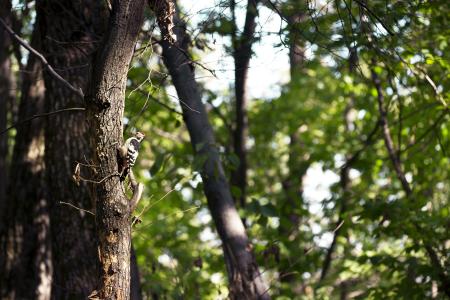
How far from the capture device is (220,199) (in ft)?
20.7

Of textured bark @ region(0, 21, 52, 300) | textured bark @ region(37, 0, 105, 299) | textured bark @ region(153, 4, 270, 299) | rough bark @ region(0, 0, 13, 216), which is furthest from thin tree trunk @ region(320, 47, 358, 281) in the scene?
rough bark @ region(0, 0, 13, 216)

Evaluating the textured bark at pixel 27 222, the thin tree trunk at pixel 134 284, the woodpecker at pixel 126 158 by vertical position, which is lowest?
the woodpecker at pixel 126 158

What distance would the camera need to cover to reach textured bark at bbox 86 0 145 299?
10.7 feet

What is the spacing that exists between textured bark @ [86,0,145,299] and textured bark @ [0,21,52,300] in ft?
16.3

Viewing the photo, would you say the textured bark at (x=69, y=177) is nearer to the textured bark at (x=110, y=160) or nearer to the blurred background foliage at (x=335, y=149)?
the blurred background foliage at (x=335, y=149)

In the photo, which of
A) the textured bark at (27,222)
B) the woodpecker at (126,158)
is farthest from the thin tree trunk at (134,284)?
the textured bark at (27,222)

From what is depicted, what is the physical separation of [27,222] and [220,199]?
2.96 metres

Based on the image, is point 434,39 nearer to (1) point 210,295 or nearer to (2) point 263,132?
(1) point 210,295

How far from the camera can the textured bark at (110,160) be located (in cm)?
328

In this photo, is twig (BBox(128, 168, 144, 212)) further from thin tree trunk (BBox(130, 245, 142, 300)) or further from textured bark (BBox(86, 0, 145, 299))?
thin tree trunk (BBox(130, 245, 142, 300))

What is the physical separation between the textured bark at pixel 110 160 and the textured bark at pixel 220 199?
241 cm

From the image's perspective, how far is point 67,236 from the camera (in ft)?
20.3

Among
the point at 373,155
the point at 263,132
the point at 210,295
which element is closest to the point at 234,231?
the point at 210,295

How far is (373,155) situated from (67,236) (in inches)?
195
